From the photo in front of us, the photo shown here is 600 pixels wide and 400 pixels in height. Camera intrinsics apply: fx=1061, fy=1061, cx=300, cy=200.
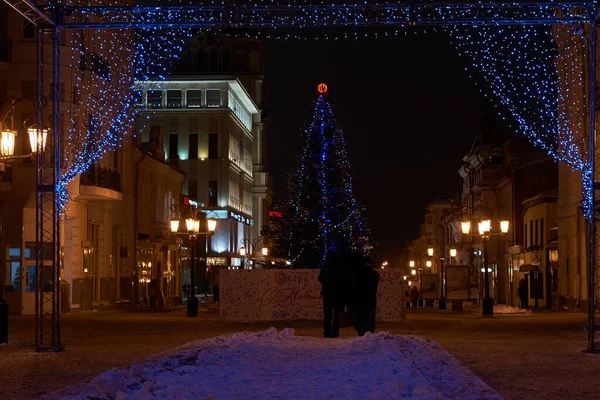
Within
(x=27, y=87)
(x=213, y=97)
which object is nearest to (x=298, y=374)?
(x=27, y=87)

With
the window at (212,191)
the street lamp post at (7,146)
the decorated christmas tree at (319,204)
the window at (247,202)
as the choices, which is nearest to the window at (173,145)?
the window at (212,191)

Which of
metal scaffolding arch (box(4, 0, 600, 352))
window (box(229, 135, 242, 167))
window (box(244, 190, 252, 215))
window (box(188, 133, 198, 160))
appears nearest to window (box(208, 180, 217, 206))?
window (box(188, 133, 198, 160))

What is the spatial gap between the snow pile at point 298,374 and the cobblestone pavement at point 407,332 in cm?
81

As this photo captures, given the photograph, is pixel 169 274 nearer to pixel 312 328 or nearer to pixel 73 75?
pixel 73 75

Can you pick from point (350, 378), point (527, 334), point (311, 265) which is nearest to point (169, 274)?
point (311, 265)

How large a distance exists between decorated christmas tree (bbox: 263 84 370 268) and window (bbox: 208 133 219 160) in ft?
153

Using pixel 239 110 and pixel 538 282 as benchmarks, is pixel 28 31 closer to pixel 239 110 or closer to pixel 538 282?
pixel 538 282

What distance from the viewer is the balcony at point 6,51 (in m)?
37.9

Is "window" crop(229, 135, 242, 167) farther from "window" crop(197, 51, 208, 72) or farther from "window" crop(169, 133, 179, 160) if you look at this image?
"window" crop(197, 51, 208, 72)

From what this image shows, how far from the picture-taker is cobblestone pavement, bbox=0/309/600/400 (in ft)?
45.6

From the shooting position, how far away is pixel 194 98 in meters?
91.8

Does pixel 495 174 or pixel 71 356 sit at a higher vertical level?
pixel 495 174

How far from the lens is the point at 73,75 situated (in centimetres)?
3834

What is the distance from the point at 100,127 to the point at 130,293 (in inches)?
485
